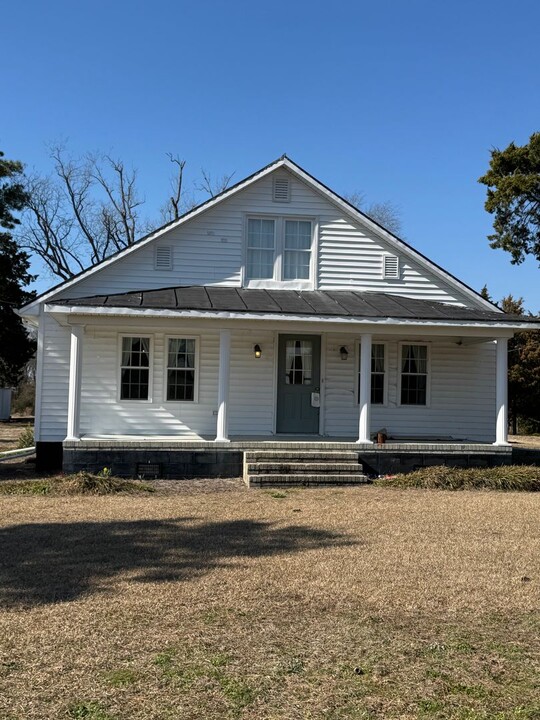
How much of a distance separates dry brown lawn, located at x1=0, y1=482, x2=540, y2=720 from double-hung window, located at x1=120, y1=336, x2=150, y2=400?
535 centimetres

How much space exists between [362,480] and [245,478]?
2154mm

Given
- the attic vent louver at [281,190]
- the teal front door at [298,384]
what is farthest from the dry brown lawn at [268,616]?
the attic vent louver at [281,190]

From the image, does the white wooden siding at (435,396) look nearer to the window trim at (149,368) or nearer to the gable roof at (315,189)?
the gable roof at (315,189)

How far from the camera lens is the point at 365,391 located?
1355cm

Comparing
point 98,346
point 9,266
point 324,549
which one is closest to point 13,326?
point 9,266

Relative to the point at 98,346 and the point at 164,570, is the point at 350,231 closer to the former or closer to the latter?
the point at 98,346

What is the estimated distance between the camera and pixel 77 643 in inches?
184

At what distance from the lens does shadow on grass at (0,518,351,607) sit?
616 cm

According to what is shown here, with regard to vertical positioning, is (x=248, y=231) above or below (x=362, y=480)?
above

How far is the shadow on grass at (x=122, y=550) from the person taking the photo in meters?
6.16

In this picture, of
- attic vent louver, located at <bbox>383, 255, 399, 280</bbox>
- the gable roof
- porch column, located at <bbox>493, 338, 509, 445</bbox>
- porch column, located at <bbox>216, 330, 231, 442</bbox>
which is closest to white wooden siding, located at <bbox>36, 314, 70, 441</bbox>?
the gable roof

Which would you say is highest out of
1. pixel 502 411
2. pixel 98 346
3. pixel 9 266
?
pixel 9 266

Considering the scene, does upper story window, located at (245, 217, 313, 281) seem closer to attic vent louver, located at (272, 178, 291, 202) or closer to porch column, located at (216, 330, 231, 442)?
attic vent louver, located at (272, 178, 291, 202)

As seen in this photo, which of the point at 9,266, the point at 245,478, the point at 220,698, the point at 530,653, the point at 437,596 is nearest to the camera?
the point at 220,698
